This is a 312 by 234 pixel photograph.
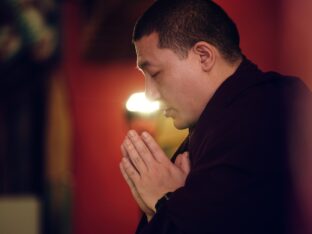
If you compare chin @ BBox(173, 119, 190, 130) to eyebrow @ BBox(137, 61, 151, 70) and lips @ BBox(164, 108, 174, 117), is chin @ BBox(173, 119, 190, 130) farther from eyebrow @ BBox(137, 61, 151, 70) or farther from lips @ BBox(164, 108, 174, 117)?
eyebrow @ BBox(137, 61, 151, 70)

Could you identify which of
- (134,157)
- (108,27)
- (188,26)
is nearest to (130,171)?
(134,157)

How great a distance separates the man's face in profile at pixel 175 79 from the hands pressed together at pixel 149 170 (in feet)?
0.52

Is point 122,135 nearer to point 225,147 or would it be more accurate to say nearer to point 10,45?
point 10,45

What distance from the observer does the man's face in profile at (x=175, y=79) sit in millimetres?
1895

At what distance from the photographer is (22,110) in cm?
823

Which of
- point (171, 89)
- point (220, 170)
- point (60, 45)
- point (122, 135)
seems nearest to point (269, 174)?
point (220, 170)

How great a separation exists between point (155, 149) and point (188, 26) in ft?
1.51

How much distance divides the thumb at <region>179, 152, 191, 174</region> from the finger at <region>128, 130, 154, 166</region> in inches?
3.8

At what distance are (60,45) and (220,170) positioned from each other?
5781mm

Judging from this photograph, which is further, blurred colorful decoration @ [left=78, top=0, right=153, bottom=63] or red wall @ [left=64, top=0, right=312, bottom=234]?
red wall @ [left=64, top=0, right=312, bottom=234]

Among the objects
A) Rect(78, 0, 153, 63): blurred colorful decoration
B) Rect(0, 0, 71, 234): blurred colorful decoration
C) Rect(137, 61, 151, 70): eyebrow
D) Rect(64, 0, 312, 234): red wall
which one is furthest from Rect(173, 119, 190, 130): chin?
Rect(0, 0, 71, 234): blurred colorful decoration

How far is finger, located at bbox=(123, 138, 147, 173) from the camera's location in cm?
182

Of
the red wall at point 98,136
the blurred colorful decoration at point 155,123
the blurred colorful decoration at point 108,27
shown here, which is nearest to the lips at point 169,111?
the blurred colorful decoration at point 155,123

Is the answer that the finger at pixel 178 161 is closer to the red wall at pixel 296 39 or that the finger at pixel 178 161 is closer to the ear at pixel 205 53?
the ear at pixel 205 53
